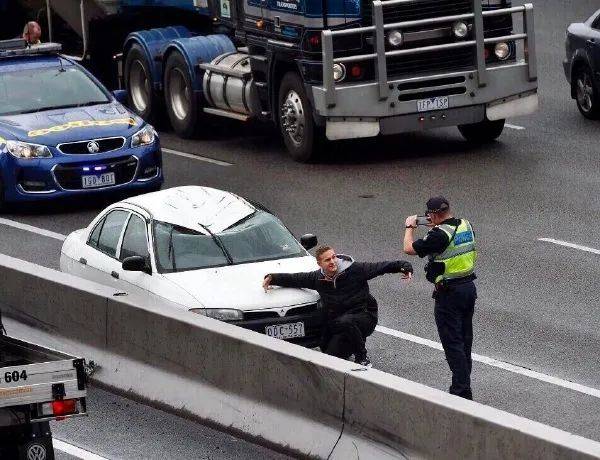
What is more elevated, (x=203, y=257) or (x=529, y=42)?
(x=529, y=42)

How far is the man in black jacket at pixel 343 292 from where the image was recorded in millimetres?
13523

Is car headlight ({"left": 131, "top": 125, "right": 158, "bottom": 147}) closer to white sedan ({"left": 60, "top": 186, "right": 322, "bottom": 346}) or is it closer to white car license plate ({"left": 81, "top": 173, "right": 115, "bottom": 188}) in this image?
white car license plate ({"left": 81, "top": 173, "right": 115, "bottom": 188})

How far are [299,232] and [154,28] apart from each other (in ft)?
29.1

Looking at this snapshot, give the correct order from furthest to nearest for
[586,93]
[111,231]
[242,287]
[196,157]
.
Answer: [586,93]
[196,157]
[111,231]
[242,287]

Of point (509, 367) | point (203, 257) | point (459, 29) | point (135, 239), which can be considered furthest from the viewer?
point (459, 29)

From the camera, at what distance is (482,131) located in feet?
78.4

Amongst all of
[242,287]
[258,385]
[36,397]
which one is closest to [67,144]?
[242,287]

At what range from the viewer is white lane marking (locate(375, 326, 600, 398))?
13.4 m

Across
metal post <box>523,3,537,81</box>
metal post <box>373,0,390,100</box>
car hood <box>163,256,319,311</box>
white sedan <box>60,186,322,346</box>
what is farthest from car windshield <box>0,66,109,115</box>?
car hood <box>163,256,319,311</box>

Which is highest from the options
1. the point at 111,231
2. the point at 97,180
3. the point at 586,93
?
the point at 111,231

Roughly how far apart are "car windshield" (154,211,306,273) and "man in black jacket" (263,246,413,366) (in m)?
0.85

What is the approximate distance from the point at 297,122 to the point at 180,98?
3537 mm

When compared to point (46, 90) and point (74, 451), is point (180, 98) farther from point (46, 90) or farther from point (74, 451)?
point (74, 451)

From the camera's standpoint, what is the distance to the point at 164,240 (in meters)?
14.7
